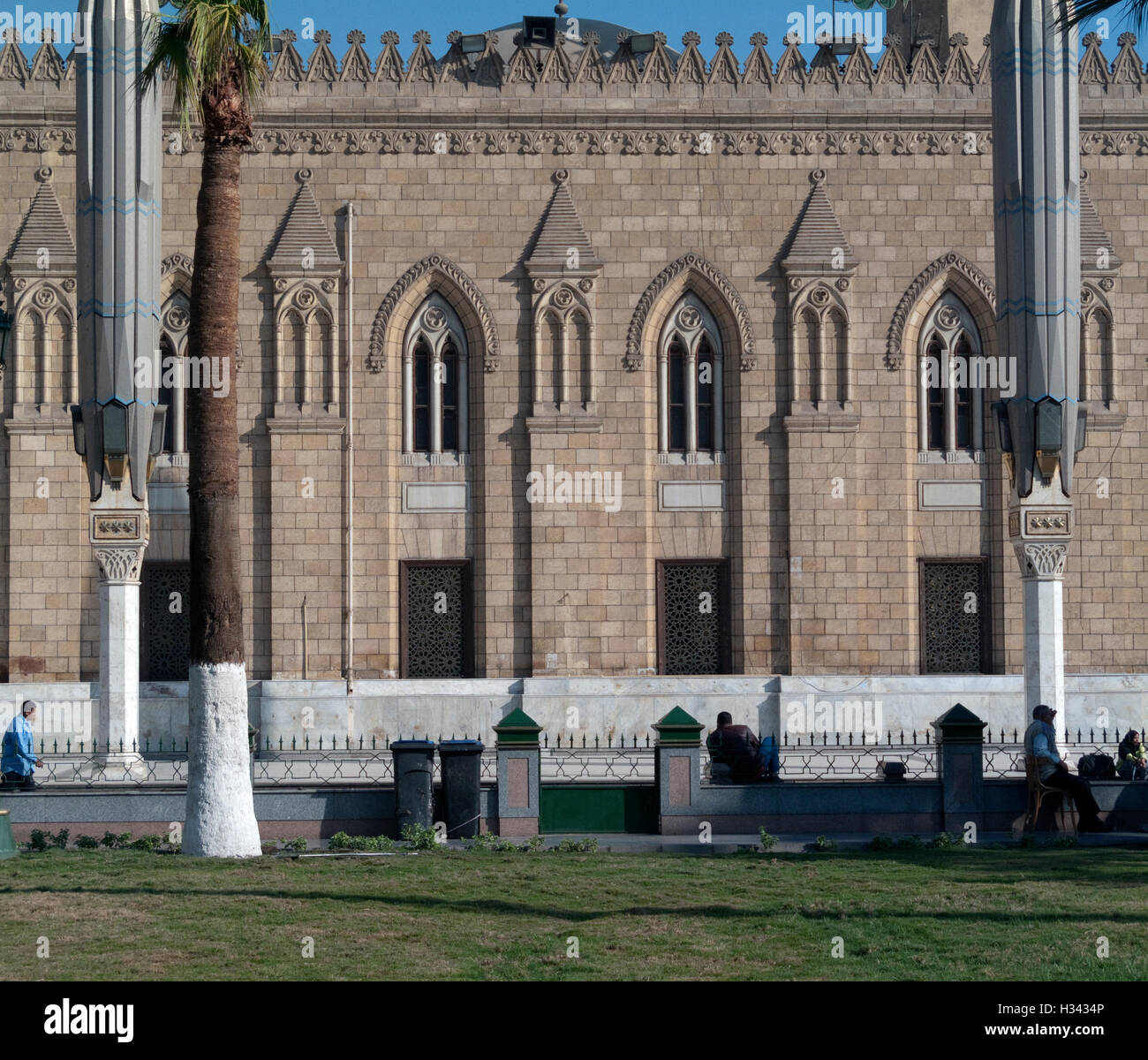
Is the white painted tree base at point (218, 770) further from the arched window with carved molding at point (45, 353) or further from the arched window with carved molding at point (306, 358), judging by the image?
the arched window with carved molding at point (45, 353)

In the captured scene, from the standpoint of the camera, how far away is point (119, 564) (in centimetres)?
2311

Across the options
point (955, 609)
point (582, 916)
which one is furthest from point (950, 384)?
point (582, 916)

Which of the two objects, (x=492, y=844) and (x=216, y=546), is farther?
(x=492, y=844)

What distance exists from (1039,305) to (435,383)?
34.0 feet

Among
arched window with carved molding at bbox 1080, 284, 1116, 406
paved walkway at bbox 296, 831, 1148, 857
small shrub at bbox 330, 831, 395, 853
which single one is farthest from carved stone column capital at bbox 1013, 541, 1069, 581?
small shrub at bbox 330, 831, 395, 853

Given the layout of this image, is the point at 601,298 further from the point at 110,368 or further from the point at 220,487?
the point at 220,487

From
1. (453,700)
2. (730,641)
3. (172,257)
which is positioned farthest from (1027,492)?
(172,257)

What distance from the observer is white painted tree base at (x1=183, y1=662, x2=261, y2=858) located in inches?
637

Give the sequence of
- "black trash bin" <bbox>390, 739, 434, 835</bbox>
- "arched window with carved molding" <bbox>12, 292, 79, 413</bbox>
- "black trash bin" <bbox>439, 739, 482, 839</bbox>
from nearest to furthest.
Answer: "black trash bin" <bbox>390, 739, 434, 835</bbox> < "black trash bin" <bbox>439, 739, 482, 839</bbox> < "arched window with carved molding" <bbox>12, 292, 79, 413</bbox>

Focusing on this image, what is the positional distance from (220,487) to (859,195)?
49.8 feet

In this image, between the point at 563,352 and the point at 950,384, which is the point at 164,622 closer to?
the point at 563,352

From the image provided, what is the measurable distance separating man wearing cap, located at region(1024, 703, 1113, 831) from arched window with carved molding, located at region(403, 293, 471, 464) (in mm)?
12656

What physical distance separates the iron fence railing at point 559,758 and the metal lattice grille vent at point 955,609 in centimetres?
180

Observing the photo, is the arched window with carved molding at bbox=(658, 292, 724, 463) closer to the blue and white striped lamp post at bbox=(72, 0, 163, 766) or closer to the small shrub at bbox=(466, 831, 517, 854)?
the blue and white striped lamp post at bbox=(72, 0, 163, 766)
